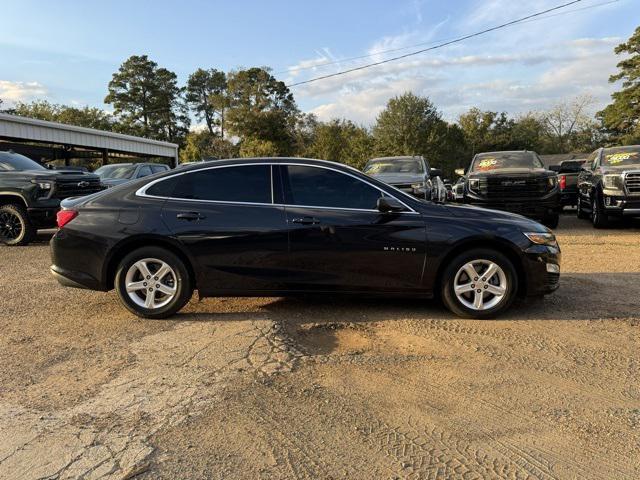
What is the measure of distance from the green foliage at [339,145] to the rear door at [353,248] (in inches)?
2153

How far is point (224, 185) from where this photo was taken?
5.15 meters

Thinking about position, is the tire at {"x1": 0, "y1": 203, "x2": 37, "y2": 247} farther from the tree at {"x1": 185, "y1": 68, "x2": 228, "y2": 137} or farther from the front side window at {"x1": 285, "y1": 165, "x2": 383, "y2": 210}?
the tree at {"x1": 185, "y1": 68, "x2": 228, "y2": 137}

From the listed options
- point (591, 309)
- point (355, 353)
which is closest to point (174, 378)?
point (355, 353)

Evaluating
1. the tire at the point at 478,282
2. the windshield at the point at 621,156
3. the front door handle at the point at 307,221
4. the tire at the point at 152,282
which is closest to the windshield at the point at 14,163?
the tire at the point at 152,282

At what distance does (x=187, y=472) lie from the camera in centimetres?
257

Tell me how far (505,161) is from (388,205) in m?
8.66

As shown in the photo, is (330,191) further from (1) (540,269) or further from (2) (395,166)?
(2) (395,166)

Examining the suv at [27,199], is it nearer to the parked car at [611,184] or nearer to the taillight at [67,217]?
the taillight at [67,217]

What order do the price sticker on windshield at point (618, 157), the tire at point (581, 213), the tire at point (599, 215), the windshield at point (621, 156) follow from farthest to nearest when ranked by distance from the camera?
the tire at point (581, 213) < the price sticker on windshield at point (618, 157) < the windshield at point (621, 156) < the tire at point (599, 215)

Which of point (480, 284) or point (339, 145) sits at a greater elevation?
point (339, 145)

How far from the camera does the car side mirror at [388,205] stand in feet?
16.2

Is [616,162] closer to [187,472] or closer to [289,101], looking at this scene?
[187,472]

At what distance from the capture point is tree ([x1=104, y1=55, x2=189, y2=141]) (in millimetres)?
69688

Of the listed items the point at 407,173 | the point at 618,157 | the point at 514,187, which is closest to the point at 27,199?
the point at 407,173
